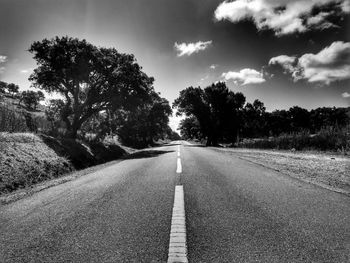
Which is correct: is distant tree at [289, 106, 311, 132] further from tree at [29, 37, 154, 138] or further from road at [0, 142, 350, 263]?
road at [0, 142, 350, 263]

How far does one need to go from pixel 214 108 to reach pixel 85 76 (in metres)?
30.8

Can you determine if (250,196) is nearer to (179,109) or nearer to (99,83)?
(99,83)

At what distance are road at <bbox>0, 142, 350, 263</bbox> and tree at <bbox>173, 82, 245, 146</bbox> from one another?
42.2 meters

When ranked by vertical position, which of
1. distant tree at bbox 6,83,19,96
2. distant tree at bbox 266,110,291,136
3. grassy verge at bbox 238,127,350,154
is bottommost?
Result: grassy verge at bbox 238,127,350,154

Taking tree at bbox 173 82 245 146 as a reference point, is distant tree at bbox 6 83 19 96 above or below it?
above

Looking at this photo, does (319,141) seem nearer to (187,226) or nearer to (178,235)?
(187,226)

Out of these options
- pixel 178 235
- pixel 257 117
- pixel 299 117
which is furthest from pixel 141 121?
pixel 299 117

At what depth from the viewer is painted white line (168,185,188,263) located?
2.21 m

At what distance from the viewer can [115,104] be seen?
24.4 metres

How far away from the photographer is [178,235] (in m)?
2.68

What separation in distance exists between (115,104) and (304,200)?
22309 millimetres

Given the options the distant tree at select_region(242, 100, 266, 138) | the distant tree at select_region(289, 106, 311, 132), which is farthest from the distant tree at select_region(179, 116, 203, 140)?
the distant tree at select_region(289, 106, 311, 132)

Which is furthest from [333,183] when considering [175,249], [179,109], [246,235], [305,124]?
[305,124]

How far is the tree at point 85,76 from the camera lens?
20.8 metres
